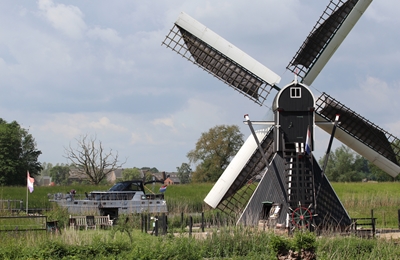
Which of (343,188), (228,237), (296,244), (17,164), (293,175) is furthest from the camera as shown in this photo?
(17,164)

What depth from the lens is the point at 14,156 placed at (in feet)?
218

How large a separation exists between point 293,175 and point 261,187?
1.66 metres

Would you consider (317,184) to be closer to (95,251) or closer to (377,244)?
(377,244)

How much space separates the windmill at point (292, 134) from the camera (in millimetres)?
21359

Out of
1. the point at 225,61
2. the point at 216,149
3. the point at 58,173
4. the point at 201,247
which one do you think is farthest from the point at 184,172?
the point at 201,247

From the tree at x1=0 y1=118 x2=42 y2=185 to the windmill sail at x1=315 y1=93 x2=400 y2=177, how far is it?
156 ft

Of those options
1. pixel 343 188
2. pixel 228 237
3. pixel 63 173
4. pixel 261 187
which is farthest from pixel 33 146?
pixel 63 173

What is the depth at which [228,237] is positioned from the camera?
611 inches

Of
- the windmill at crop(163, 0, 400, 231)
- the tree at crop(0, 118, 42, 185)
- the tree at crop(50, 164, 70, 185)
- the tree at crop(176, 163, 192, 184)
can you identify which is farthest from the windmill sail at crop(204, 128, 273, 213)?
the tree at crop(50, 164, 70, 185)

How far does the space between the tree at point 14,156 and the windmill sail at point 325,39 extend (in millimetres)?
47117

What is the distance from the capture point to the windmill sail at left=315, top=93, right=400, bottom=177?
23.0 metres

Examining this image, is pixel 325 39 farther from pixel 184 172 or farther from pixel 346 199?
pixel 184 172

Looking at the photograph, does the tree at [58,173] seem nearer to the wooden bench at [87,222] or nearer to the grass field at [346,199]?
the grass field at [346,199]

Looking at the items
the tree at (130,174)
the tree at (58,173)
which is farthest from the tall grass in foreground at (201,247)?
the tree at (58,173)
